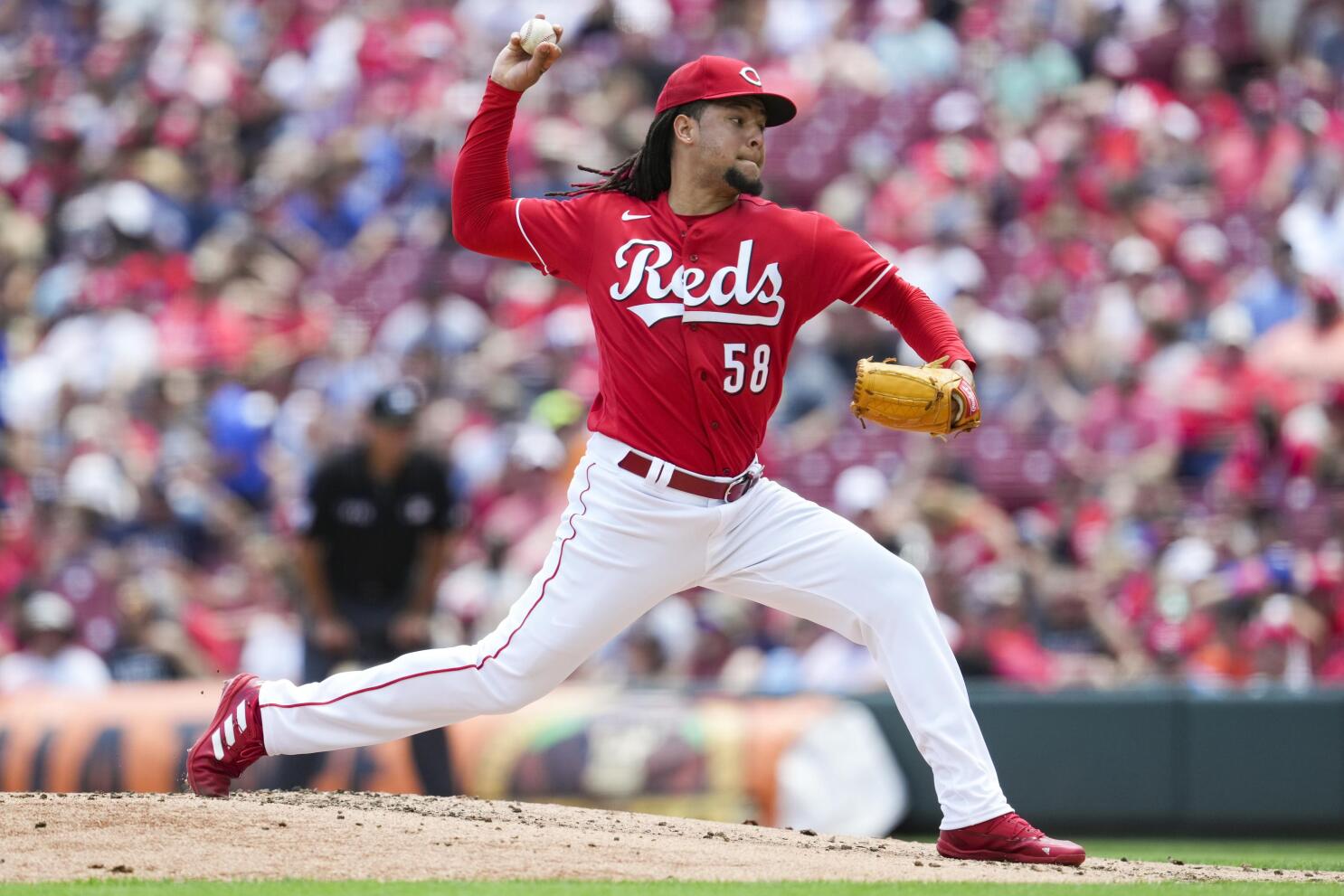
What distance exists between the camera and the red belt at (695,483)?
4754mm

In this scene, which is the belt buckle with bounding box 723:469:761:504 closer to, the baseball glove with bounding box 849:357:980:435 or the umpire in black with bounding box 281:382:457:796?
the baseball glove with bounding box 849:357:980:435

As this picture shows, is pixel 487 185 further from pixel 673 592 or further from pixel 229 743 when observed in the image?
pixel 229 743

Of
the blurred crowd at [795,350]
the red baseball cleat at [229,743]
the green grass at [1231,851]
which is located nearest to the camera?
the red baseball cleat at [229,743]

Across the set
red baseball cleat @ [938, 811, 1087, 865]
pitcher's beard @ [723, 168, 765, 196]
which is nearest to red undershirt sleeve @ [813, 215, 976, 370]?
pitcher's beard @ [723, 168, 765, 196]

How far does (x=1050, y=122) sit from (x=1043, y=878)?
29.6ft

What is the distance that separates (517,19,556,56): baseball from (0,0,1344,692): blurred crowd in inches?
170

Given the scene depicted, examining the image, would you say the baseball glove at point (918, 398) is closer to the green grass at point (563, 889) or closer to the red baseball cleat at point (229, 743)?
the green grass at point (563, 889)

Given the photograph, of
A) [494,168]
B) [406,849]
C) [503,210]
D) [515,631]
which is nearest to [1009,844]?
[515,631]

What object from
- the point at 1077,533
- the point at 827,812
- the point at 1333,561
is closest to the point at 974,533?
the point at 1077,533

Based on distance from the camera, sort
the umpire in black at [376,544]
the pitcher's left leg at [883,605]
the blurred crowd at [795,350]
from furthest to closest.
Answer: the blurred crowd at [795,350] < the umpire in black at [376,544] < the pitcher's left leg at [883,605]

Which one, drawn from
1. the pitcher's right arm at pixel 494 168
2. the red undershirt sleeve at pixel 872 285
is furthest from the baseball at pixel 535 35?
the red undershirt sleeve at pixel 872 285

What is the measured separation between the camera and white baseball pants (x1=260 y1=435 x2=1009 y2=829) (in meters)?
4.76

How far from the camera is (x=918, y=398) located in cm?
470

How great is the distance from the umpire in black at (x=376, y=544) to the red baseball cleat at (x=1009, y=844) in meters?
2.78
